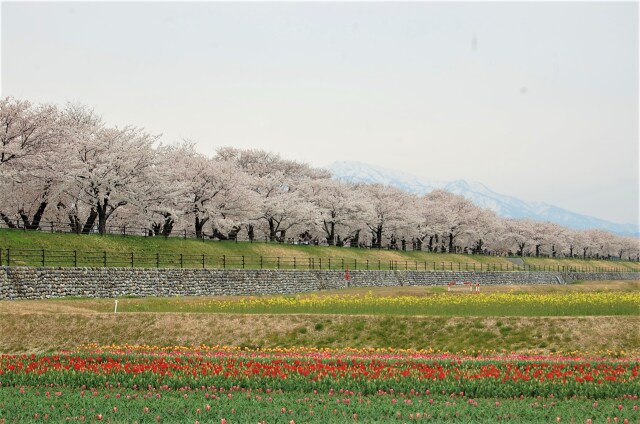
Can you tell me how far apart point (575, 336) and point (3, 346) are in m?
20.0

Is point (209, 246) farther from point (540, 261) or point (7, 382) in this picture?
point (540, 261)

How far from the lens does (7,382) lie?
15195 millimetres

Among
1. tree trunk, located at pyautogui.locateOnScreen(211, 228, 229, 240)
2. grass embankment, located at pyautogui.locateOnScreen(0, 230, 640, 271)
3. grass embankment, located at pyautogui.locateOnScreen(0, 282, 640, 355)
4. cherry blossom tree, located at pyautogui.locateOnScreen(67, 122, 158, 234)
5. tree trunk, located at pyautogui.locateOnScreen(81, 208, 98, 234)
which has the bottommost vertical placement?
grass embankment, located at pyautogui.locateOnScreen(0, 282, 640, 355)

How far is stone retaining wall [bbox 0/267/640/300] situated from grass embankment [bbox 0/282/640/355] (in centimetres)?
1058

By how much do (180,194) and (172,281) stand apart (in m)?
23.4

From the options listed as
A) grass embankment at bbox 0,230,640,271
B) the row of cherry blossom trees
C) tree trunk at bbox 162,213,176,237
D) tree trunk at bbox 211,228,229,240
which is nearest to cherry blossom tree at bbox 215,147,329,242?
the row of cherry blossom trees

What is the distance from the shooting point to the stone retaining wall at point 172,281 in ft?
121

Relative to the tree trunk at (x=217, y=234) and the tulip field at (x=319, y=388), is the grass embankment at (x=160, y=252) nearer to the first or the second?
the tree trunk at (x=217, y=234)

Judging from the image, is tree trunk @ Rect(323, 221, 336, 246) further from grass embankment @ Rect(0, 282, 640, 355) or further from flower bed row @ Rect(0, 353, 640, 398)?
flower bed row @ Rect(0, 353, 640, 398)

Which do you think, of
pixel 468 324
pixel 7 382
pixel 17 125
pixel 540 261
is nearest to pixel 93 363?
pixel 7 382

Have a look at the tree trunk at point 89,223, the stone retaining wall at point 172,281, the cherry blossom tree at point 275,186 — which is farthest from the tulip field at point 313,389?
the cherry blossom tree at point 275,186

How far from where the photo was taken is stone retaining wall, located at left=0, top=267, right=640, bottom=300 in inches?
1454

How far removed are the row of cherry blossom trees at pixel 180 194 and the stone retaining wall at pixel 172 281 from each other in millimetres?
11053

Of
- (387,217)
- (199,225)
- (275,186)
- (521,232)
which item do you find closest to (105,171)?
(199,225)
